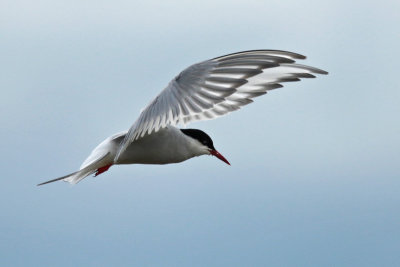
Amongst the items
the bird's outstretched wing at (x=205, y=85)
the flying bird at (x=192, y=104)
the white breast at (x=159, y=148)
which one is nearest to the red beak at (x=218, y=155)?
the flying bird at (x=192, y=104)

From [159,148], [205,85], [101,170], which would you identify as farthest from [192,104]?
[101,170]

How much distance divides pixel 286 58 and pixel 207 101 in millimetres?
700

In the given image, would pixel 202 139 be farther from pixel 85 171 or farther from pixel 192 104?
pixel 192 104

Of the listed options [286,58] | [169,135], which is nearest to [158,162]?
[169,135]

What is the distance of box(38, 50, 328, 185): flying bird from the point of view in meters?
4.94

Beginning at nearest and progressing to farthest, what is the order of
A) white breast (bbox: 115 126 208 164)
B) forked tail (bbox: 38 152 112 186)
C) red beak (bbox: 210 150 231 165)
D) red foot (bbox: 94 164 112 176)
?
1. white breast (bbox: 115 126 208 164)
2. forked tail (bbox: 38 152 112 186)
3. red foot (bbox: 94 164 112 176)
4. red beak (bbox: 210 150 231 165)

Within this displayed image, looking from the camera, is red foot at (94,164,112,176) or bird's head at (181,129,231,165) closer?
bird's head at (181,129,231,165)

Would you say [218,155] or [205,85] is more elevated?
[205,85]

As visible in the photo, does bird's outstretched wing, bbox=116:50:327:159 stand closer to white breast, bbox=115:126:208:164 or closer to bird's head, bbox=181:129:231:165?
white breast, bbox=115:126:208:164

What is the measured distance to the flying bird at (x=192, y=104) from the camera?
4938mm

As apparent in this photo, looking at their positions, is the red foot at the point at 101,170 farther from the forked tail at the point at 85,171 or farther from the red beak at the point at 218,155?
the red beak at the point at 218,155

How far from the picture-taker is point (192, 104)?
4.94 m

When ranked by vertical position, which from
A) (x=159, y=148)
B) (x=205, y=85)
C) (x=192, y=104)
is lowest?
(x=159, y=148)

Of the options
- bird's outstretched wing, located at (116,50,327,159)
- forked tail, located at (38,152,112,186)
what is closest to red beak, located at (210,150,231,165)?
forked tail, located at (38,152,112,186)
